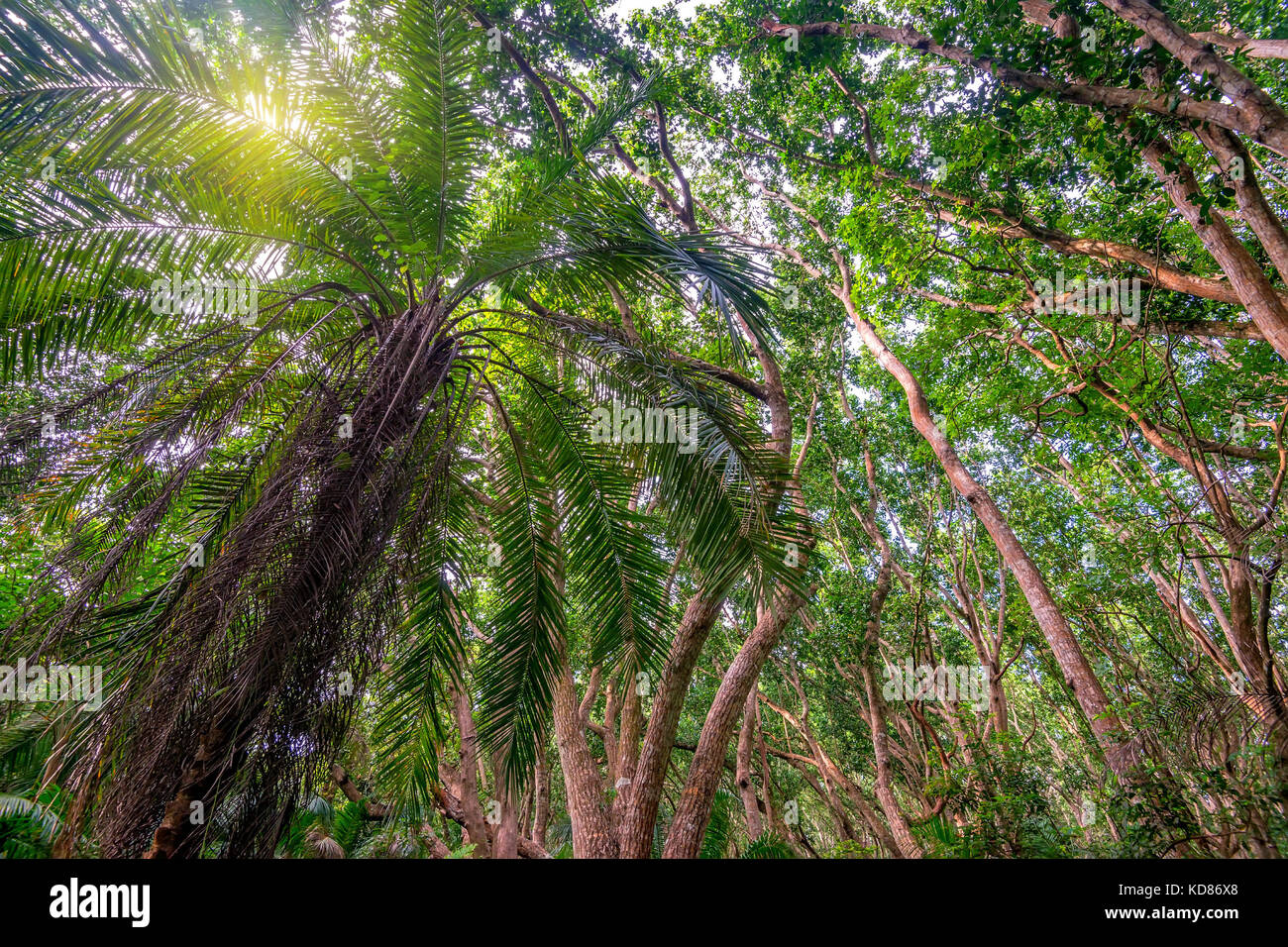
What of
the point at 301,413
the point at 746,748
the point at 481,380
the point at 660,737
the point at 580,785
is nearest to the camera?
the point at 301,413

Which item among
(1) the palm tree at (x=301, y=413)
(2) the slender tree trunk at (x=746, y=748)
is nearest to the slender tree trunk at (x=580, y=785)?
(1) the palm tree at (x=301, y=413)

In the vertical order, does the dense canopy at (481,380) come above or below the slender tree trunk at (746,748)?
above

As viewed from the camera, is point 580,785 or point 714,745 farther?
point 580,785

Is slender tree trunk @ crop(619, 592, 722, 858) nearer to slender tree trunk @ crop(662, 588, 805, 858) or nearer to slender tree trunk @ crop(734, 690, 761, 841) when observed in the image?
slender tree trunk @ crop(662, 588, 805, 858)

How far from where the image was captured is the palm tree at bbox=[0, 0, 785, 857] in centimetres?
258

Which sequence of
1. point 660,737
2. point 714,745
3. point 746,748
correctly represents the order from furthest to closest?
point 746,748 < point 714,745 < point 660,737

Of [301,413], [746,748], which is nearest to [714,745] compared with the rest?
[301,413]

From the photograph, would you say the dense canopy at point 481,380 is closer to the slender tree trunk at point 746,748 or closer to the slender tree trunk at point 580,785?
the slender tree trunk at point 580,785

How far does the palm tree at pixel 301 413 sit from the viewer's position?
2580 mm

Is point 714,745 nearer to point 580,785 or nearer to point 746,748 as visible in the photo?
point 580,785

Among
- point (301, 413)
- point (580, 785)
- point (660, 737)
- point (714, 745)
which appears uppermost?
point (301, 413)

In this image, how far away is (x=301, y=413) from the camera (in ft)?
12.9

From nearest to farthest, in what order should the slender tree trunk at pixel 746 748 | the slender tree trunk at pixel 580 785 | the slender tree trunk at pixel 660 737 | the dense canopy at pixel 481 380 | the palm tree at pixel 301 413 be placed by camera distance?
the palm tree at pixel 301 413
the dense canopy at pixel 481 380
the slender tree trunk at pixel 660 737
the slender tree trunk at pixel 580 785
the slender tree trunk at pixel 746 748

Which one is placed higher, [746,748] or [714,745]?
[714,745]
